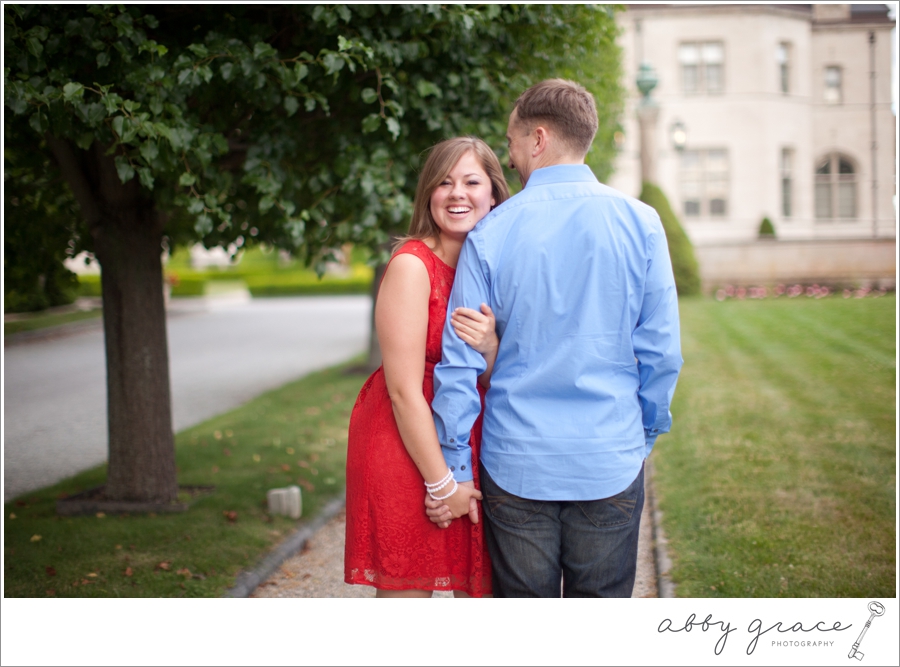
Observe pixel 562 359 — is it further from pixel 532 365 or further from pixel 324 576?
pixel 324 576

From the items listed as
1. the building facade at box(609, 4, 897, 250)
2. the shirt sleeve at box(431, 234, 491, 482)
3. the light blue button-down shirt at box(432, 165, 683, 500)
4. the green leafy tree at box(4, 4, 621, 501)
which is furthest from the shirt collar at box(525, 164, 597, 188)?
the building facade at box(609, 4, 897, 250)

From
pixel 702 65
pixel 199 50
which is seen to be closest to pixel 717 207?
pixel 702 65

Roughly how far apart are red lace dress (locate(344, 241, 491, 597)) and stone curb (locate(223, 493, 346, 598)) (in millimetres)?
1867

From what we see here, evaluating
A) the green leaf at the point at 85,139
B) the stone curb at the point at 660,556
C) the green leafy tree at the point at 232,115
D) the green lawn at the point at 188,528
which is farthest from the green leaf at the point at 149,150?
the stone curb at the point at 660,556

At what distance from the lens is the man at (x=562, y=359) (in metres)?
2.08

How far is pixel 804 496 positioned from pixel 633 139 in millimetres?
24201

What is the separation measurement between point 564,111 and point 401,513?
127cm

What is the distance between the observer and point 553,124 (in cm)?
214

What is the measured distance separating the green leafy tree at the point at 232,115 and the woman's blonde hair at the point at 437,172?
1.09m

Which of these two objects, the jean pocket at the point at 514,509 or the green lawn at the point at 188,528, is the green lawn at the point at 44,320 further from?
the jean pocket at the point at 514,509

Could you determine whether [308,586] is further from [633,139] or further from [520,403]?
[633,139]

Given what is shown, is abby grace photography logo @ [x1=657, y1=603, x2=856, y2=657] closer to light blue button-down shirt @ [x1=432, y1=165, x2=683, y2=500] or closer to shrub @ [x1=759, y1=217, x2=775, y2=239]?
light blue button-down shirt @ [x1=432, y1=165, x2=683, y2=500]

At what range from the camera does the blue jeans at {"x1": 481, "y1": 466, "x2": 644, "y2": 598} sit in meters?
2.19

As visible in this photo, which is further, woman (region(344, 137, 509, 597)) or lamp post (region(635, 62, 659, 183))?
lamp post (region(635, 62, 659, 183))
